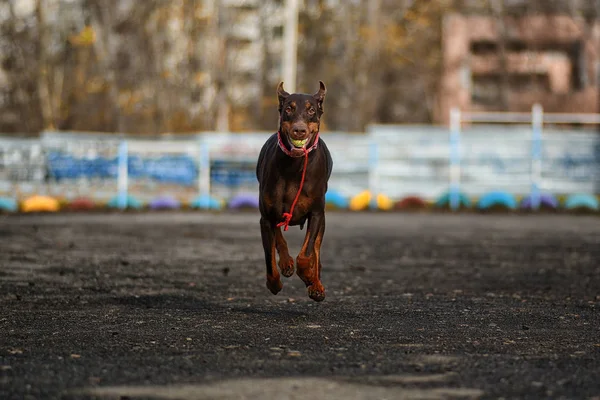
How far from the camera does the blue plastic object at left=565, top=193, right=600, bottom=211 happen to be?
27094 millimetres

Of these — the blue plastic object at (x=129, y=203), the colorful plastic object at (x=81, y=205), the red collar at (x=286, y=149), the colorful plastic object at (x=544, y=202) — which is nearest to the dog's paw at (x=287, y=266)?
the red collar at (x=286, y=149)

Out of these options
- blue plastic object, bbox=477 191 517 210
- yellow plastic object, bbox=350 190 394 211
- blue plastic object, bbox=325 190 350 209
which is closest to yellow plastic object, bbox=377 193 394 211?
yellow plastic object, bbox=350 190 394 211

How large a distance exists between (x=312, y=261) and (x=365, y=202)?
66.8ft

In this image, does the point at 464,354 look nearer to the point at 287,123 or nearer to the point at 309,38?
the point at 287,123

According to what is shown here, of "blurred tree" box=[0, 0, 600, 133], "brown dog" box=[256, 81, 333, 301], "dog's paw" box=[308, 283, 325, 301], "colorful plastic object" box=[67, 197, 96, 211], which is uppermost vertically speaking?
"blurred tree" box=[0, 0, 600, 133]

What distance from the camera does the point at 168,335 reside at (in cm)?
695

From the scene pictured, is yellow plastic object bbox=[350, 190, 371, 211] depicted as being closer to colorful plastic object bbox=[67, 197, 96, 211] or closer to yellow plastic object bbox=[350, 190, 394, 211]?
yellow plastic object bbox=[350, 190, 394, 211]

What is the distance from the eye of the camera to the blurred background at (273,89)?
28.3 m

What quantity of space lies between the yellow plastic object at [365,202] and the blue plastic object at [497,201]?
245 centimetres

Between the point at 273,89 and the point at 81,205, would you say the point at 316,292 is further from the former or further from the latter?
the point at 273,89

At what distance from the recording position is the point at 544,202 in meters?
27.8

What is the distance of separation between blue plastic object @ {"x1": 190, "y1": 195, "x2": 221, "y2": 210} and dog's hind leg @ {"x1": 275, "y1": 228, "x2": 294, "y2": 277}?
19.7 metres

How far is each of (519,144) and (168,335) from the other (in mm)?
22940

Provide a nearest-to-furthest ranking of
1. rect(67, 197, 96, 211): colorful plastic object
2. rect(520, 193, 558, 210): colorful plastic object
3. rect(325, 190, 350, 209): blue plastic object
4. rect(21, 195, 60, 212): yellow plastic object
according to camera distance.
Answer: rect(21, 195, 60, 212): yellow plastic object → rect(67, 197, 96, 211): colorful plastic object → rect(520, 193, 558, 210): colorful plastic object → rect(325, 190, 350, 209): blue plastic object
